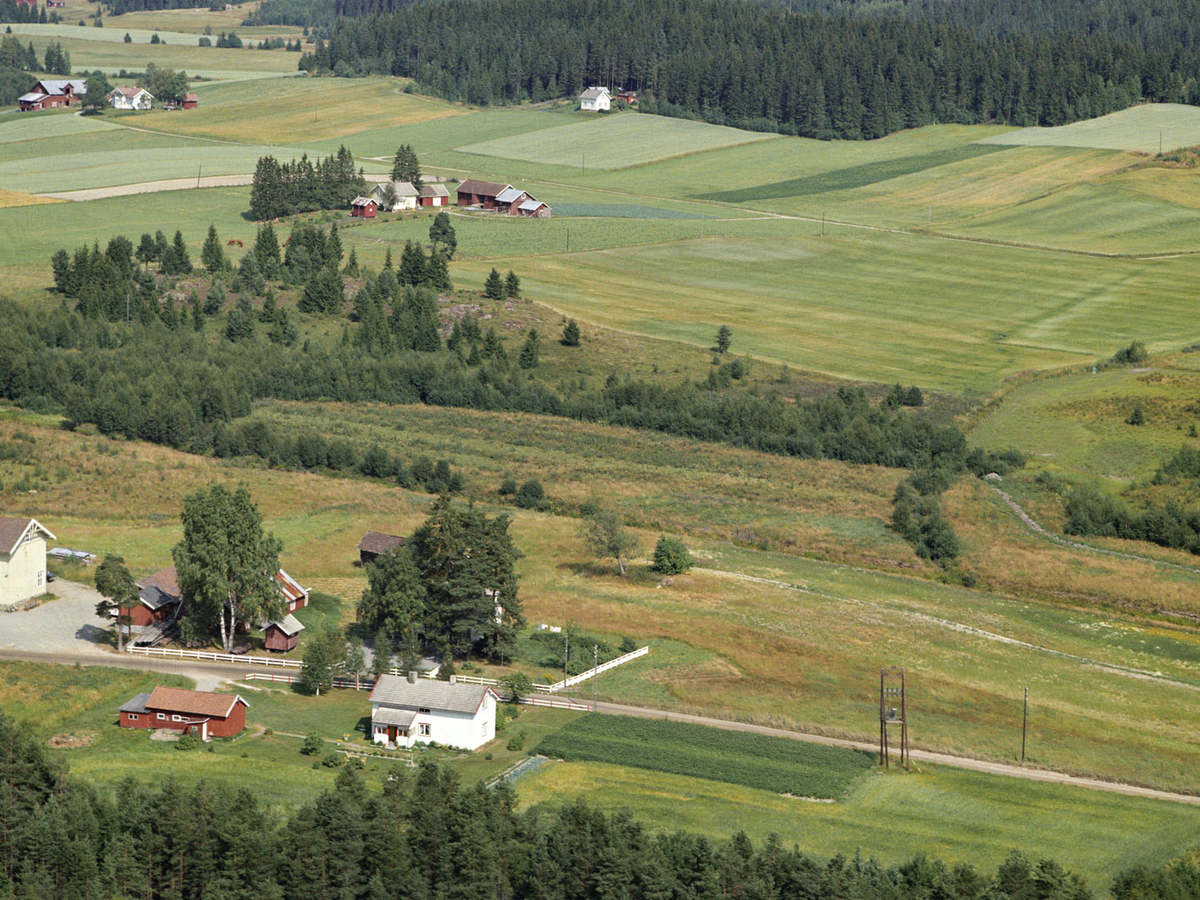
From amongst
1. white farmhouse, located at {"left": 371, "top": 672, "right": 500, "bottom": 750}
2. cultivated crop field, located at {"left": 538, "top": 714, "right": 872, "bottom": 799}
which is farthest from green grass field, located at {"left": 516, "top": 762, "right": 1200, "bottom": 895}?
white farmhouse, located at {"left": 371, "top": 672, "right": 500, "bottom": 750}

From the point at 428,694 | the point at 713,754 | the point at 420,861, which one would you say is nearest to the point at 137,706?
the point at 428,694

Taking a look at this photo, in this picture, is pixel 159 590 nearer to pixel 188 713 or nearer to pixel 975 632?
pixel 188 713

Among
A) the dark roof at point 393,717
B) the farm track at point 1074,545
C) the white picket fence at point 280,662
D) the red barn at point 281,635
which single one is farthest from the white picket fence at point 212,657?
the farm track at point 1074,545

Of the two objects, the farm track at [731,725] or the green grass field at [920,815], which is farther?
the farm track at [731,725]

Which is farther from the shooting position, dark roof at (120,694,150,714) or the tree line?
dark roof at (120,694,150,714)

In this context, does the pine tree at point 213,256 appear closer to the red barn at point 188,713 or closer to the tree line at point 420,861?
the red barn at point 188,713

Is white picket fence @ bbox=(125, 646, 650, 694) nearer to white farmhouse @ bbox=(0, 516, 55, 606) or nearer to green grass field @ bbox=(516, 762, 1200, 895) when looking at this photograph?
white farmhouse @ bbox=(0, 516, 55, 606)
